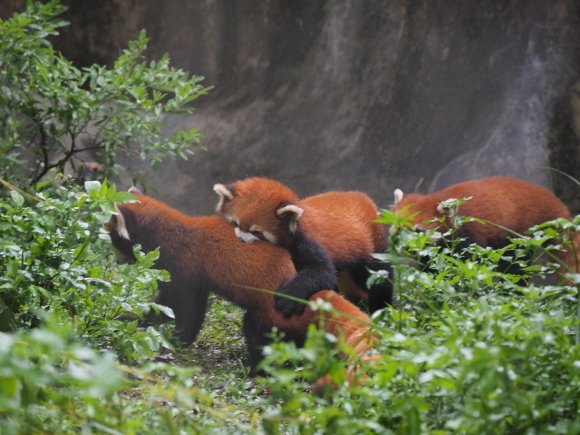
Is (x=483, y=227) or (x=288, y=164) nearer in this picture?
(x=483, y=227)

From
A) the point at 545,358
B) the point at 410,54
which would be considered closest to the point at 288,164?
the point at 410,54

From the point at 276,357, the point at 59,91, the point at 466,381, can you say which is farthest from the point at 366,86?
the point at 276,357

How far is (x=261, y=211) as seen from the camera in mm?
3389

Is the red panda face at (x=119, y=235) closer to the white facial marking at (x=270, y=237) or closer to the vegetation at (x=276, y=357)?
the vegetation at (x=276, y=357)

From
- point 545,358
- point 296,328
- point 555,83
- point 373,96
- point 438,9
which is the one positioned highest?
point 438,9

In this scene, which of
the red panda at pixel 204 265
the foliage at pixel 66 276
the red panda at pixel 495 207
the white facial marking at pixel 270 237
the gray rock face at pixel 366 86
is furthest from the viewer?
the gray rock face at pixel 366 86

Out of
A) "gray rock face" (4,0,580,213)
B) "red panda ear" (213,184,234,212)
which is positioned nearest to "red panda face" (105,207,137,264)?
"red panda ear" (213,184,234,212)

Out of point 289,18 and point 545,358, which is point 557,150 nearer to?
point 289,18

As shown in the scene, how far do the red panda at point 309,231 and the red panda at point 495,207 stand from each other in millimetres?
542

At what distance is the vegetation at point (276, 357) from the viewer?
4.19 ft

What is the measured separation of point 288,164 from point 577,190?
296 centimetres

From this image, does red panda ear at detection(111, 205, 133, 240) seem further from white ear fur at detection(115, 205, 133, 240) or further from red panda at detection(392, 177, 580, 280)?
red panda at detection(392, 177, 580, 280)

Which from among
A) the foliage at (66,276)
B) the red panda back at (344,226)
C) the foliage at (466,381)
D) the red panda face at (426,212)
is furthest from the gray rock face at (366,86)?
the foliage at (466,381)

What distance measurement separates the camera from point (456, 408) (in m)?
1.44
